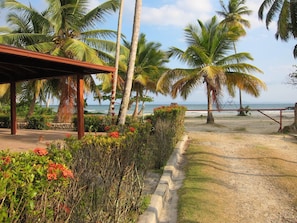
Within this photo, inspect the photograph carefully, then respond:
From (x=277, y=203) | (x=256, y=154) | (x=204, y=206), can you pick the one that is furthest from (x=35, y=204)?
(x=256, y=154)

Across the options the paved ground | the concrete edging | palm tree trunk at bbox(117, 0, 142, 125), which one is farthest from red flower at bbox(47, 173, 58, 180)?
palm tree trunk at bbox(117, 0, 142, 125)

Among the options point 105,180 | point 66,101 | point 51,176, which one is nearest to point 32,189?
point 51,176

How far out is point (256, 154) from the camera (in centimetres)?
841

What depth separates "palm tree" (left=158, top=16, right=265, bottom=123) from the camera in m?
17.6

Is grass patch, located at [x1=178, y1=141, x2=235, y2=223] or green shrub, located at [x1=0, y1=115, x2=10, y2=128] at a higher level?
green shrub, located at [x1=0, y1=115, x2=10, y2=128]

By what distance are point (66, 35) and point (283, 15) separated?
12.1m

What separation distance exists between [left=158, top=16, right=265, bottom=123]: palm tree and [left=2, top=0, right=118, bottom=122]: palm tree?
→ 15.3ft

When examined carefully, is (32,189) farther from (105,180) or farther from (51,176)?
(105,180)

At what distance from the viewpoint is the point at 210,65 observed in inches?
701

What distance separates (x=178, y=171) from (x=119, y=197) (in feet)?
11.6

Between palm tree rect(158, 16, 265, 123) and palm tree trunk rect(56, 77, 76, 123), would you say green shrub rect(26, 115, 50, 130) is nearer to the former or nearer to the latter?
palm tree trunk rect(56, 77, 76, 123)

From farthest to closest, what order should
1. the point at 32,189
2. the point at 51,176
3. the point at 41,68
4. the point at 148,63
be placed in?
the point at 148,63 < the point at 41,68 < the point at 51,176 < the point at 32,189

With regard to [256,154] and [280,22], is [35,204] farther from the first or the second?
[280,22]

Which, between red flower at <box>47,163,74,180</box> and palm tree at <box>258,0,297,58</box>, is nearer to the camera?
red flower at <box>47,163,74,180</box>
